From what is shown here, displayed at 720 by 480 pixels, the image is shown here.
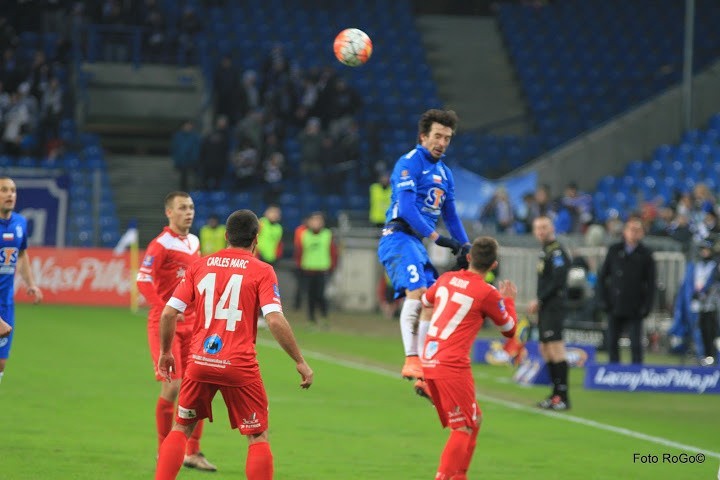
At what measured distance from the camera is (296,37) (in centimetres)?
3628

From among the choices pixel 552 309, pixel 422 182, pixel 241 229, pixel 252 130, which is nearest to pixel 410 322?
pixel 422 182

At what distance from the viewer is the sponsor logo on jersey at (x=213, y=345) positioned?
7.88 metres

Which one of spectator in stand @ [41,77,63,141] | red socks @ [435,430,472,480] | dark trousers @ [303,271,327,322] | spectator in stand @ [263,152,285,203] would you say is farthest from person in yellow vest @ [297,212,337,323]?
red socks @ [435,430,472,480]

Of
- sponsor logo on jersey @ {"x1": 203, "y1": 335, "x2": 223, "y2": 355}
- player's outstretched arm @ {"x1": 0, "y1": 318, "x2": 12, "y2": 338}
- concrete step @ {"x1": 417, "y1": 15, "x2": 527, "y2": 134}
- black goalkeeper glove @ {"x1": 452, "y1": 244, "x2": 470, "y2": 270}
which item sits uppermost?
concrete step @ {"x1": 417, "y1": 15, "x2": 527, "y2": 134}

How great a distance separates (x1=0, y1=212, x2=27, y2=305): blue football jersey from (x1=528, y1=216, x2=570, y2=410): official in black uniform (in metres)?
6.04

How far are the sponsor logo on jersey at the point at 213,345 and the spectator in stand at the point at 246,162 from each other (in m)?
23.2

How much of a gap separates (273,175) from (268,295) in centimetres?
2304

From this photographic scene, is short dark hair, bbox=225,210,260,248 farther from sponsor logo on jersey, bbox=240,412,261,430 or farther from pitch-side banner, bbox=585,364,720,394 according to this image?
pitch-side banner, bbox=585,364,720,394

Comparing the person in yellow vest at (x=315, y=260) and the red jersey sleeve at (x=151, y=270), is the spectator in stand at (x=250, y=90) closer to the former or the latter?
the person in yellow vest at (x=315, y=260)

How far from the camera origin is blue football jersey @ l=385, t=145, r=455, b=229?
10.2 m

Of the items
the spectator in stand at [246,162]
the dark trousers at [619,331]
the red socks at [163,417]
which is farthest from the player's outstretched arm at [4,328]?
the spectator in stand at [246,162]

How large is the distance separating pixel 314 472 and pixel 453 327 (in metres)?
2.07

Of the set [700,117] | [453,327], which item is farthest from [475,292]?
[700,117]

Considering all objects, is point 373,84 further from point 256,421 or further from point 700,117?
point 256,421
